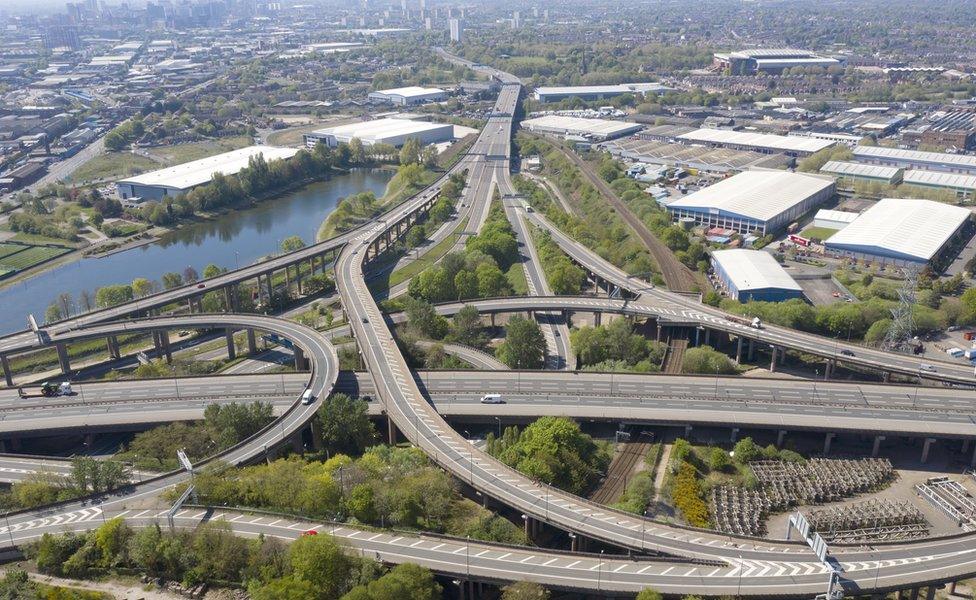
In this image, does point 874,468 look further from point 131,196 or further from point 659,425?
point 131,196

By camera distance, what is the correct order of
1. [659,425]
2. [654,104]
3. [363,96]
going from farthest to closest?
[363,96], [654,104], [659,425]

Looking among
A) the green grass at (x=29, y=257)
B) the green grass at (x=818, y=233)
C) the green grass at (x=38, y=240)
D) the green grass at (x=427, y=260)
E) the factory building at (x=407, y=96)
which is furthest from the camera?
the factory building at (x=407, y=96)

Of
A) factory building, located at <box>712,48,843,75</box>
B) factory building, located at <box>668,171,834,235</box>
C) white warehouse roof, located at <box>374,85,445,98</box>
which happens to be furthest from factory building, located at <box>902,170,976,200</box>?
white warehouse roof, located at <box>374,85,445,98</box>

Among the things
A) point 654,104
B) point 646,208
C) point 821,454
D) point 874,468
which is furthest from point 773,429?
point 654,104

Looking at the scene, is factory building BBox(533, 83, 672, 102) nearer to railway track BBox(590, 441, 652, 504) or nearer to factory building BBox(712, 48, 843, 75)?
factory building BBox(712, 48, 843, 75)

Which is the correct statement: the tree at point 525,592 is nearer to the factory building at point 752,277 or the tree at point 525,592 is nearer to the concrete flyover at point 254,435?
the concrete flyover at point 254,435

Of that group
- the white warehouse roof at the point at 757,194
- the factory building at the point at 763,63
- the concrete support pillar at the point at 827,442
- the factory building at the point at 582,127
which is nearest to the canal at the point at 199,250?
the factory building at the point at 582,127

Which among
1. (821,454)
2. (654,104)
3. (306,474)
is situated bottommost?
(821,454)
